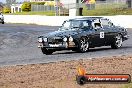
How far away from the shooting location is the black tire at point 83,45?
16.8 meters

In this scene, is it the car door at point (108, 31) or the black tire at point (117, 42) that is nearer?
the car door at point (108, 31)

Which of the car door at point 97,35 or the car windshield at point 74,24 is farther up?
the car windshield at point 74,24

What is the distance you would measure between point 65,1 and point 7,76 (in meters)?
70.1

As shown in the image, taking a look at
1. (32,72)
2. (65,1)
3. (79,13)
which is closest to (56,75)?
(32,72)

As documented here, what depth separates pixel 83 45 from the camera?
17.0 m

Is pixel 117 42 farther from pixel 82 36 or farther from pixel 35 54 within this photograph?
pixel 35 54

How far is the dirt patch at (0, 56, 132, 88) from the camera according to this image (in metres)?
9.07

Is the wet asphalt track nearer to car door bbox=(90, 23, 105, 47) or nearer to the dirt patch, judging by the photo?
car door bbox=(90, 23, 105, 47)

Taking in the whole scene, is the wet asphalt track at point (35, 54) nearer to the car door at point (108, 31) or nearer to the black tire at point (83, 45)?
the black tire at point (83, 45)

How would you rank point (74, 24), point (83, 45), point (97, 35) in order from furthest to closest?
point (97, 35) → point (74, 24) → point (83, 45)

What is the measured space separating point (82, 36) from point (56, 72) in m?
6.43

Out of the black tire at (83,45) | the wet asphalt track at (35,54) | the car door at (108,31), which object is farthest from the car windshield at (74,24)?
the wet asphalt track at (35,54)

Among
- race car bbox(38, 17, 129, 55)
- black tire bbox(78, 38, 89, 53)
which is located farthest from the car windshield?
black tire bbox(78, 38, 89, 53)

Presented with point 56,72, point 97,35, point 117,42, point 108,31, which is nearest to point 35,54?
point 97,35
